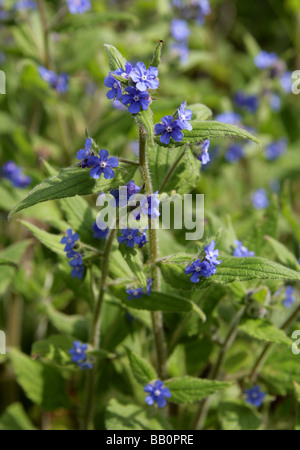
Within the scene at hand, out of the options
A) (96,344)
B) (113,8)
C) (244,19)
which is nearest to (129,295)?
→ (96,344)

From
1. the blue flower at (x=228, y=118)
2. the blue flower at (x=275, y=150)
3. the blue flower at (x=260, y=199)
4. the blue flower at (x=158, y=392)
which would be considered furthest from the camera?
the blue flower at (x=275, y=150)

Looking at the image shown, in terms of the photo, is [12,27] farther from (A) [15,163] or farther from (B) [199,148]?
(B) [199,148]

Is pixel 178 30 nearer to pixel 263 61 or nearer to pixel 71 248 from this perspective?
pixel 263 61

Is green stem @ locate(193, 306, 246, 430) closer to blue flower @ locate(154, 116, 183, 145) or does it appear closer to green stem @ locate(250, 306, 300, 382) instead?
green stem @ locate(250, 306, 300, 382)

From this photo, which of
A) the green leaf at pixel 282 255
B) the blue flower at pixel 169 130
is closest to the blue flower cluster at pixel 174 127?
the blue flower at pixel 169 130

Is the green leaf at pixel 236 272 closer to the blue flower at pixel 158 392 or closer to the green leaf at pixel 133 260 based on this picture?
the green leaf at pixel 133 260
